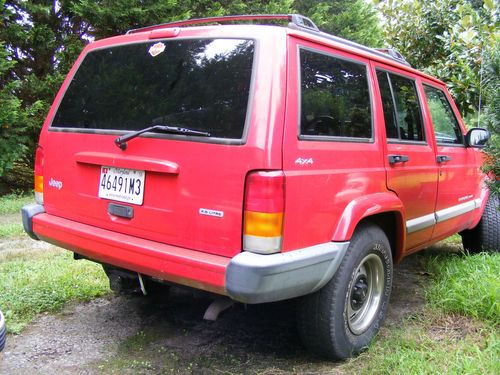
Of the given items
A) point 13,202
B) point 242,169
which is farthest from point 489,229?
point 13,202

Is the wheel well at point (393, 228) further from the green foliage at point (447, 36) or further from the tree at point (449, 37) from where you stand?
the green foliage at point (447, 36)

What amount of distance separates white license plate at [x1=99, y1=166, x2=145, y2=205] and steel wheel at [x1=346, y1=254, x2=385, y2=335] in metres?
1.34

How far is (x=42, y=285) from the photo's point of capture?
3658mm

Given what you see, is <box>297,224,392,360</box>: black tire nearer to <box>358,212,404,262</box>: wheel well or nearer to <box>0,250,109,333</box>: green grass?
<box>358,212,404,262</box>: wheel well

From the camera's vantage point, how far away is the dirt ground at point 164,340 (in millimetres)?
2648

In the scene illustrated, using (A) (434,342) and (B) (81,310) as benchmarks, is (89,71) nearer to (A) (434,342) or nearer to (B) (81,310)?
Answer: (B) (81,310)

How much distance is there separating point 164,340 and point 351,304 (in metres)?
1.23

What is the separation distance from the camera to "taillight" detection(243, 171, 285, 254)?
83.7 inches

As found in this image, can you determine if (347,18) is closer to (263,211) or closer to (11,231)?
(11,231)

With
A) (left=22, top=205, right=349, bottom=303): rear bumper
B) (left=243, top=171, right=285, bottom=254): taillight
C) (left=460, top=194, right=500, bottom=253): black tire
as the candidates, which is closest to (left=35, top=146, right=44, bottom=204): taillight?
(left=22, top=205, right=349, bottom=303): rear bumper

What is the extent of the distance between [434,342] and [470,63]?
14.2 feet

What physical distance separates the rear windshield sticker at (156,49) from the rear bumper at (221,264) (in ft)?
3.48

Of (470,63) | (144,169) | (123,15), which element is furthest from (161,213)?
(123,15)

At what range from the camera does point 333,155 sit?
8.23ft
